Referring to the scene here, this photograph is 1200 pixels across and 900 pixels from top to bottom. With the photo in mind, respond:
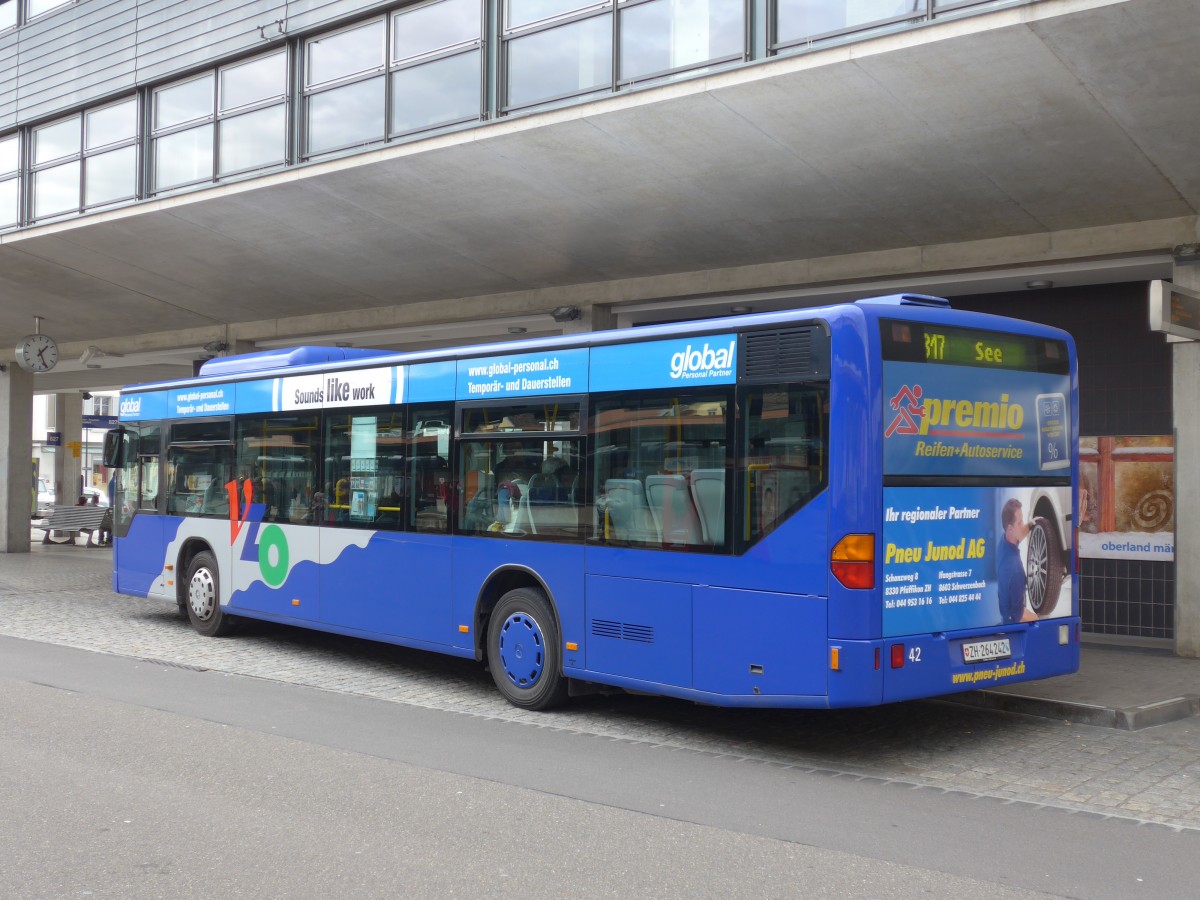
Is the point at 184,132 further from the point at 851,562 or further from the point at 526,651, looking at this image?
the point at 851,562

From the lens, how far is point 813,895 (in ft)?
15.8

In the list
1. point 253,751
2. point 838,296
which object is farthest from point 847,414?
point 838,296

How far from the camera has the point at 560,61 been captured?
13.4m

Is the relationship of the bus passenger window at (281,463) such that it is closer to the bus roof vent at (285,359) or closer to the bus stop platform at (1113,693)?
the bus roof vent at (285,359)

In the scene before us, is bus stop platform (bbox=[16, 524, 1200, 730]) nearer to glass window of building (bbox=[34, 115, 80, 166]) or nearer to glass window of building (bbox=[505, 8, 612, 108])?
glass window of building (bbox=[505, 8, 612, 108])

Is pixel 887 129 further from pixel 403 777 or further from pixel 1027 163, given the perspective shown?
pixel 403 777

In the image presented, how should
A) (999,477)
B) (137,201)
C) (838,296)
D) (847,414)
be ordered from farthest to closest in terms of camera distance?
(137,201) → (838,296) → (999,477) → (847,414)

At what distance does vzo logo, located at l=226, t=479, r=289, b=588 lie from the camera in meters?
12.0

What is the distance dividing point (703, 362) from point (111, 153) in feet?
50.9

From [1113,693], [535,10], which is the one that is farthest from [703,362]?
[535,10]

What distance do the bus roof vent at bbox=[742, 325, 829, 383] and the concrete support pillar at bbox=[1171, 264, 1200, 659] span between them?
5995mm

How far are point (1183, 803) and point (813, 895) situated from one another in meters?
2.92

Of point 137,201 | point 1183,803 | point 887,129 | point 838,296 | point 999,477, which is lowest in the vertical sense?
point 1183,803

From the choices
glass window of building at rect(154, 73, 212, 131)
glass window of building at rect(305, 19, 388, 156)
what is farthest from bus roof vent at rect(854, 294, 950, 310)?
glass window of building at rect(154, 73, 212, 131)
